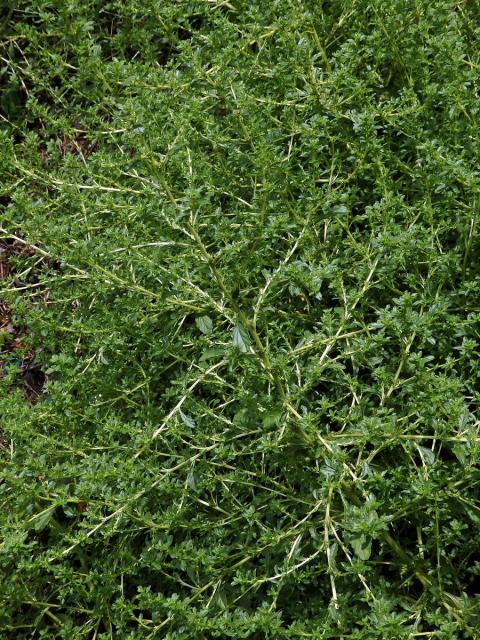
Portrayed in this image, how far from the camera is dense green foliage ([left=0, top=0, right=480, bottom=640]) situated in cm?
287

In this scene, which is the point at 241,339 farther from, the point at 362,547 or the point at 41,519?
the point at 41,519

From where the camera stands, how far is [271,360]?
289 cm

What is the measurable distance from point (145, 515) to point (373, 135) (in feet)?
5.32

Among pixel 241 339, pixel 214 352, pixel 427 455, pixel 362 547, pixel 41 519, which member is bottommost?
pixel 41 519

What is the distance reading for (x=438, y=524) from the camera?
112 inches

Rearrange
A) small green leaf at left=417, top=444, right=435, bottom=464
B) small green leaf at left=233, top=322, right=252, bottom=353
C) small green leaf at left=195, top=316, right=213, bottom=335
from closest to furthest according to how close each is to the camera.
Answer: small green leaf at left=233, top=322, right=252, bottom=353, small green leaf at left=417, top=444, right=435, bottom=464, small green leaf at left=195, top=316, right=213, bottom=335

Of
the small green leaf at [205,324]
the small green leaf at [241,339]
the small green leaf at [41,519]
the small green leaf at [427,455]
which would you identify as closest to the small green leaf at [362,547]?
the small green leaf at [427,455]

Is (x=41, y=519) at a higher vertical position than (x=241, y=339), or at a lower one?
lower

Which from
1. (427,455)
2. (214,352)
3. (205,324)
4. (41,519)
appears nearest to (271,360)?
(214,352)

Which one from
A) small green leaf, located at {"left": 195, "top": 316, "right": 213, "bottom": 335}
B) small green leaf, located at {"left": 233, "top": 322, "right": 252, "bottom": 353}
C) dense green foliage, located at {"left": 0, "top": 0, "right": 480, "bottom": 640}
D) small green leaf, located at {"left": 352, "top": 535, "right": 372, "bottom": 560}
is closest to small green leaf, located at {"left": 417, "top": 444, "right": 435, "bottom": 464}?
dense green foliage, located at {"left": 0, "top": 0, "right": 480, "bottom": 640}

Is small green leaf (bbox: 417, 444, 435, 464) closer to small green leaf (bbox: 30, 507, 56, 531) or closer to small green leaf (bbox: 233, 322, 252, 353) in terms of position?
small green leaf (bbox: 233, 322, 252, 353)

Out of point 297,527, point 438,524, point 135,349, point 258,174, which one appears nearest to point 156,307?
point 135,349

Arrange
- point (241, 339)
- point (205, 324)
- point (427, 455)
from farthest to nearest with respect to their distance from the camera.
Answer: point (205, 324), point (427, 455), point (241, 339)

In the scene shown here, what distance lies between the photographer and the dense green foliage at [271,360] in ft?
9.41
